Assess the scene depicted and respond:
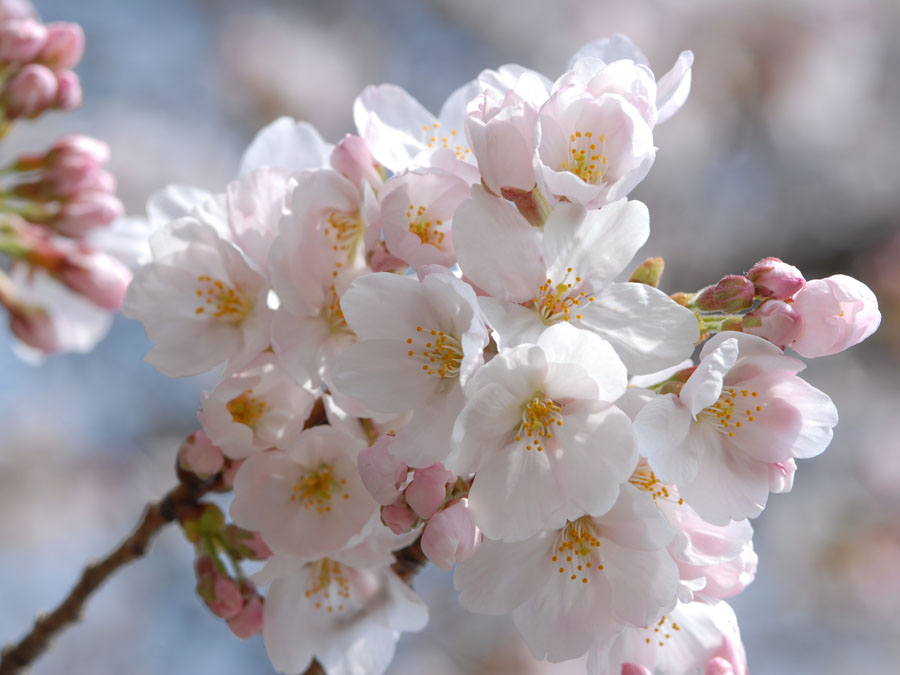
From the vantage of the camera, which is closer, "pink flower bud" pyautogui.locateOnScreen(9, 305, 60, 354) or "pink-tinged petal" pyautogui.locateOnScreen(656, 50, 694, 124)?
"pink-tinged petal" pyautogui.locateOnScreen(656, 50, 694, 124)

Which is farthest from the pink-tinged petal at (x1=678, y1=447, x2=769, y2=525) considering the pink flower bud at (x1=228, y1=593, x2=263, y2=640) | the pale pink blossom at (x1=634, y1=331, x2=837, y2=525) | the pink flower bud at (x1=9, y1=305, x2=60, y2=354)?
the pink flower bud at (x1=9, y1=305, x2=60, y2=354)

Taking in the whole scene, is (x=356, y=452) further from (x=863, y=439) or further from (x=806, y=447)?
(x=863, y=439)

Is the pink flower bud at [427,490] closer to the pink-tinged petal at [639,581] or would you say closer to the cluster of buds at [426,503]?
the cluster of buds at [426,503]

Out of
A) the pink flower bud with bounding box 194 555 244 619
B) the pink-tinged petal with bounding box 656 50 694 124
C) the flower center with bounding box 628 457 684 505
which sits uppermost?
the pink-tinged petal with bounding box 656 50 694 124

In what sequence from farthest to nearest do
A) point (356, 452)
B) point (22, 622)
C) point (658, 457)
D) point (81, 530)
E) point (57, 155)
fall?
point (81, 530) → point (22, 622) → point (57, 155) → point (356, 452) → point (658, 457)

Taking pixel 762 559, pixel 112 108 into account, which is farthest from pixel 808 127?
pixel 112 108

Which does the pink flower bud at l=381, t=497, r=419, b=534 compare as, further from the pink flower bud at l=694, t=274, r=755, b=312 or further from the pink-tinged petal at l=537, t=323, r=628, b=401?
the pink flower bud at l=694, t=274, r=755, b=312

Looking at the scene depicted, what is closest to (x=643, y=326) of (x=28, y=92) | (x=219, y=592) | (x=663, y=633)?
(x=663, y=633)
